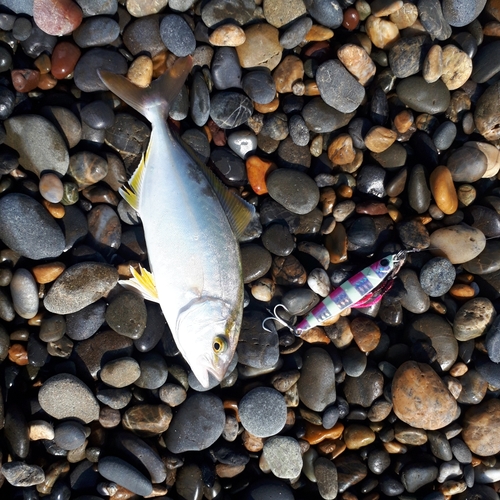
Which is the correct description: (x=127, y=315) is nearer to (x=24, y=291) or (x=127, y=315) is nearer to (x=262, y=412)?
(x=24, y=291)

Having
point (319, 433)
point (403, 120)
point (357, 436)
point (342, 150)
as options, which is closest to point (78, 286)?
point (319, 433)

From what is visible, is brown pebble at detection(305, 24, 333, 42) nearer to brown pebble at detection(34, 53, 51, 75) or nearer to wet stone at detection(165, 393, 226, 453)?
brown pebble at detection(34, 53, 51, 75)

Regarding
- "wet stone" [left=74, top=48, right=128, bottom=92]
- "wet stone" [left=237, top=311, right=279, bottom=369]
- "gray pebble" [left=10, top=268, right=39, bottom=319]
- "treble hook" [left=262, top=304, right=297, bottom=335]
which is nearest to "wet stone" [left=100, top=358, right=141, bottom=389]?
"gray pebble" [left=10, top=268, right=39, bottom=319]

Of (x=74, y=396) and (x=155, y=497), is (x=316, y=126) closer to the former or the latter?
(x=74, y=396)

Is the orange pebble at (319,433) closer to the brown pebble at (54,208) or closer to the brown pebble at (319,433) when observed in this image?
the brown pebble at (319,433)

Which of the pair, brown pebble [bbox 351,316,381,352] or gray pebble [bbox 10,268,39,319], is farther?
brown pebble [bbox 351,316,381,352]

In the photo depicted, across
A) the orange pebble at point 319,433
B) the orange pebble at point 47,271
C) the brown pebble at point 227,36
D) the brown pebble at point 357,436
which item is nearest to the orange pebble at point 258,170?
the brown pebble at point 227,36

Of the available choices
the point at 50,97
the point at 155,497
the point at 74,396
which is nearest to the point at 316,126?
the point at 50,97
